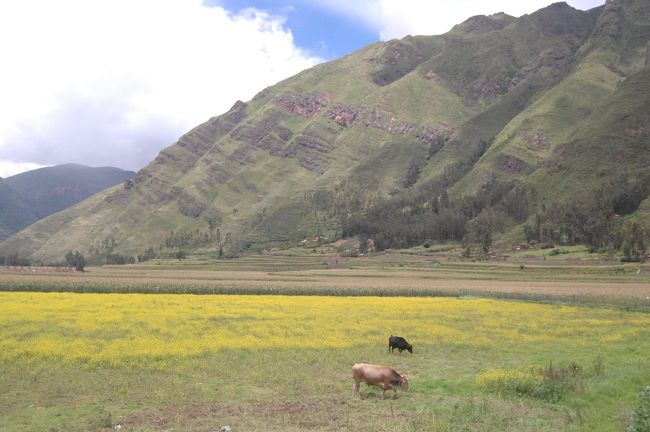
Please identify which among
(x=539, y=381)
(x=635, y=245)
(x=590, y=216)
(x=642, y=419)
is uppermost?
(x=590, y=216)

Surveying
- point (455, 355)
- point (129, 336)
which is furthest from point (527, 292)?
point (129, 336)

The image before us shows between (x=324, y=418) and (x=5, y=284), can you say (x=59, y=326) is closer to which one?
(x=324, y=418)

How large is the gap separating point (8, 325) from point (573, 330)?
146 ft

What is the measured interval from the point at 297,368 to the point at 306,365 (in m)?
0.87

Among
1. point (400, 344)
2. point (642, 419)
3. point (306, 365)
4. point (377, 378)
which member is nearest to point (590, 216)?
point (400, 344)

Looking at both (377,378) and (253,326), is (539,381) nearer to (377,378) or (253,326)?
(377,378)

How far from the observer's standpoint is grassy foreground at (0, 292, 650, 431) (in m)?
19.5

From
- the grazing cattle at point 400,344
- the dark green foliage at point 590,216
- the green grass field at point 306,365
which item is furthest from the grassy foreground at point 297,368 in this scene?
the dark green foliage at point 590,216

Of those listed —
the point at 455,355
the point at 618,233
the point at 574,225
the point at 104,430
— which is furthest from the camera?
the point at 574,225

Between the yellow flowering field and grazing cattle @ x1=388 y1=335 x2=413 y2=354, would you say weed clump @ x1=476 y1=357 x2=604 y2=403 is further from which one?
the yellow flowering field

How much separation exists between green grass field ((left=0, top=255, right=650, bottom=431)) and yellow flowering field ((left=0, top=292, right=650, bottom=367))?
15 centimetres

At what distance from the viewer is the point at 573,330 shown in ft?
130

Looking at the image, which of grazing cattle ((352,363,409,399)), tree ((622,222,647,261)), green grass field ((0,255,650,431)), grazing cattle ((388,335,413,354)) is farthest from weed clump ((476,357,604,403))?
tree ((622,222,647,261))

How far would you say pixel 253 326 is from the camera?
39.5m
